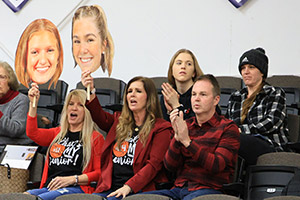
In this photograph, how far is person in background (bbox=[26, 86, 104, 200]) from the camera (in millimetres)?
3578

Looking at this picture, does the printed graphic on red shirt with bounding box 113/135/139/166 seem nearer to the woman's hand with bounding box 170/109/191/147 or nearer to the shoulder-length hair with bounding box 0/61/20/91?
the woman's hand with bounding box 170/109/191/147

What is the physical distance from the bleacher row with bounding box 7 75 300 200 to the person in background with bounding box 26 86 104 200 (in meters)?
0.21

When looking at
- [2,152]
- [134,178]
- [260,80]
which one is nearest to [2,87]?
[2,152]

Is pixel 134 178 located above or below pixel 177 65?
below

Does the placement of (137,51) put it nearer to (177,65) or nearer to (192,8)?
(192,8)

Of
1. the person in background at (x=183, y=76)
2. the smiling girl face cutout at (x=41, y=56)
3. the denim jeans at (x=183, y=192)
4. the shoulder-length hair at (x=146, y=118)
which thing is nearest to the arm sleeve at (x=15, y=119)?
the smiling girl face cutout at (x=41, y=56)

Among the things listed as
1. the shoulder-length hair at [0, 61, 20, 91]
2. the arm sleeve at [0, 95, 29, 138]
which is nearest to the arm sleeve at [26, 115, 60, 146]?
the arm sleeve at [0, 95, 29, 138]

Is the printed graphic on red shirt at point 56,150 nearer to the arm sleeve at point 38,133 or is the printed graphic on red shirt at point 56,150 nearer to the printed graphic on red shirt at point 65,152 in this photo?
the printed graphic on red shirt at point 65,152

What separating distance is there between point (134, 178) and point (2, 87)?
169 centimetres

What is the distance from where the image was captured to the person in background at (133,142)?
3.36 metres

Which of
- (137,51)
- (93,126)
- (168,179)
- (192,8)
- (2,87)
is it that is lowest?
(168,179)

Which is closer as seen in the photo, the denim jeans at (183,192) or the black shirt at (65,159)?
the denim jeans at (183,192)

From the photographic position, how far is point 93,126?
3.86 m

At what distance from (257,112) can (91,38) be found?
4.23ft
